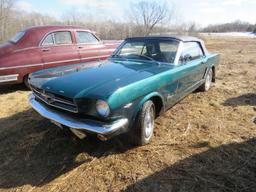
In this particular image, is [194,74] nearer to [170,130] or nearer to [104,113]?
[170,130]

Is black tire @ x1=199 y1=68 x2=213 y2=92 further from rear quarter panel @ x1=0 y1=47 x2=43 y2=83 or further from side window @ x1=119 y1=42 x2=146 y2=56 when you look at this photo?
rear quarter panel @ x1=0 y1=47 x2=43 y2=83

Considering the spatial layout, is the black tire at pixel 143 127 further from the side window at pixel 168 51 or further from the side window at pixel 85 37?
the side window at pixel 85 37

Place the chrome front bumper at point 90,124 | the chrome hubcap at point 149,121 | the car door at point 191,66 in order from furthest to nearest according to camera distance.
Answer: the car door at point 191,66 → the chrome hubcap at point 149,121 → the chrome front bumper at point 90,124

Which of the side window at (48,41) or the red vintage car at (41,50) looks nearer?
the red vintage car at (41,50)

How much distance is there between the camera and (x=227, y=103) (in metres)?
5.09

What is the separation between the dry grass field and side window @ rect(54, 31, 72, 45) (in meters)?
2.61

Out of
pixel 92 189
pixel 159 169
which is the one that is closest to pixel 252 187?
pixel 159 169

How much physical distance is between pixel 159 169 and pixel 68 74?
6.16ft

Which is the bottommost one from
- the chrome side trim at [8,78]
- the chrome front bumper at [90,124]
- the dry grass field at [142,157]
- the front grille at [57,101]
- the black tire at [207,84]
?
the dry grass field at [142,157]

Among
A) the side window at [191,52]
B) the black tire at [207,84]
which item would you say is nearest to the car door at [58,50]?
the side window at [191,52]

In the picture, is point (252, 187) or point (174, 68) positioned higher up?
point (174, 68)

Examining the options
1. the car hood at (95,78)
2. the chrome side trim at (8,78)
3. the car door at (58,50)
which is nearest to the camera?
the car hood at (95,78)

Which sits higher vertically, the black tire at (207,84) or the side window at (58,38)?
the side window at (58,38)

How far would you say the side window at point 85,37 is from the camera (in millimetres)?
6913
